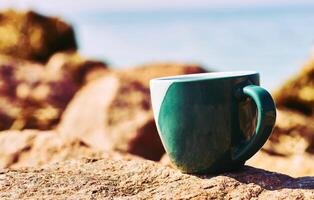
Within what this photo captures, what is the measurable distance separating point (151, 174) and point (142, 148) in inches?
84.2

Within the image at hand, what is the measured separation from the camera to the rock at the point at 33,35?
9.47 m

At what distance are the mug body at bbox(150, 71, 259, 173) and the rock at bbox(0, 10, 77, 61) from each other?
287 inches

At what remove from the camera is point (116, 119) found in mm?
4969

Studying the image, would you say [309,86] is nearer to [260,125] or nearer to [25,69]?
[25,69]

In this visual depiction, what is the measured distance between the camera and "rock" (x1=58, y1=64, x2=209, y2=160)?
4598mm

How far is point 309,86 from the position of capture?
802 centimetres

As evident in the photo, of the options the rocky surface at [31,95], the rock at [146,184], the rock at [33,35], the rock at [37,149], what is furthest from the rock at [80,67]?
the rock at [146,184]

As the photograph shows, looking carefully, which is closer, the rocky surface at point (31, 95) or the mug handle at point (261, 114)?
the mug handle at point (261, 114)

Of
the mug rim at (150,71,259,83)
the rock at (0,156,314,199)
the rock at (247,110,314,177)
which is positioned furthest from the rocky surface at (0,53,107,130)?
the mug rim at (150,71,259,83)

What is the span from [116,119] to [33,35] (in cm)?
511

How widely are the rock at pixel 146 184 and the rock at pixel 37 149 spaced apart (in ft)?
2.20

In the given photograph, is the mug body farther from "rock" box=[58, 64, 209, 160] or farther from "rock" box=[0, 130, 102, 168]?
"rock" box=[58, 64, 209, 160]

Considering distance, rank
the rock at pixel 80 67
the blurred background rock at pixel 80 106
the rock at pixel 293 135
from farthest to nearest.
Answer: the rock at pixel 80 67 → the rock at pixel 293 135 → the blurred background rock at pixel 80 106

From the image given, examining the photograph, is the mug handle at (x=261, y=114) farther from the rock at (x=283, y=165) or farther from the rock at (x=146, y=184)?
the rock at (x=283, y=165)
